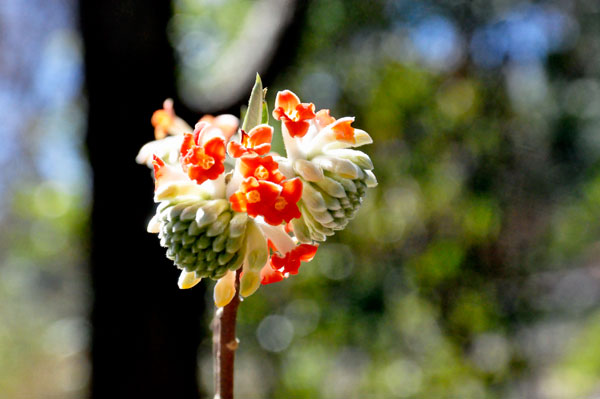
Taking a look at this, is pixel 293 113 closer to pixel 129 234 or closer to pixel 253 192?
pixel 253 192

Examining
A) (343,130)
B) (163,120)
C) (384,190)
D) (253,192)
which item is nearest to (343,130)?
(343,130)

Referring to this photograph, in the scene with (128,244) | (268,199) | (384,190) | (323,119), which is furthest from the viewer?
(384,190)

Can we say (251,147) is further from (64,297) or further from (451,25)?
(64,297)

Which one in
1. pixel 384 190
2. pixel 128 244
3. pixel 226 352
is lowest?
pixel 226 352

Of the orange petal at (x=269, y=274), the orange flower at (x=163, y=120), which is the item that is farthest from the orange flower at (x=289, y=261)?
the orange flower at (x=163, y=120)

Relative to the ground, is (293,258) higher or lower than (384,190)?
lower

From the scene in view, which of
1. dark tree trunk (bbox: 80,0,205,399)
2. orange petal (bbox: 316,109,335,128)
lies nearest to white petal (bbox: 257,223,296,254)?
orange petal (bbox: 316,109,335,128)
